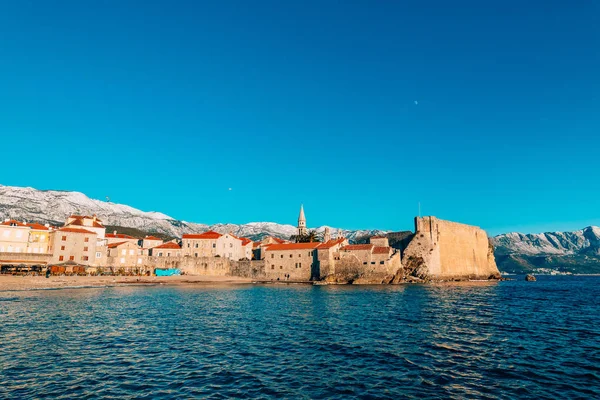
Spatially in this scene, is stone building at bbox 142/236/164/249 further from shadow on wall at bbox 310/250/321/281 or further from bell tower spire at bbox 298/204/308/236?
shadow on wall at bbox 310/250/321/281

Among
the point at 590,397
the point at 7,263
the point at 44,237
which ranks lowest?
the point at 590,397

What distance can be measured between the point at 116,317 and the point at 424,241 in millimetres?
72558

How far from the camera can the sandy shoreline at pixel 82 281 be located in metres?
50.2

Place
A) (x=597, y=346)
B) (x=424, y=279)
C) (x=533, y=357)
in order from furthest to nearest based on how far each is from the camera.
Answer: (x=424, y=279)
(x=597, y=346)
(x=533, y=357)

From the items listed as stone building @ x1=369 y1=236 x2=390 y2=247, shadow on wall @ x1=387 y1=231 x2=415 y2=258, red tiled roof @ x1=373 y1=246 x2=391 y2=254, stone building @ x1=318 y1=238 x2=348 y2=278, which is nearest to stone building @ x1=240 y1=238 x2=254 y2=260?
stone building @ x1=318 y1=238 x2=348 y2=278

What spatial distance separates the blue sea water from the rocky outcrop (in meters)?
54.9

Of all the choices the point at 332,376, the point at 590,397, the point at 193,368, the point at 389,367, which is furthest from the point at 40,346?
the point at 590,397

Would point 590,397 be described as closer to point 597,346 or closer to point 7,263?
point 597,346

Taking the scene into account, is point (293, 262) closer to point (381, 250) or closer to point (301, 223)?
point (381, 250)

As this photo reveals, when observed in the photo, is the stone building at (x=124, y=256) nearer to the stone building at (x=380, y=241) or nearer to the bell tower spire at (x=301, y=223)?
the bell tower spire at (x=301, y=223)

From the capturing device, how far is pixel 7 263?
205 feet

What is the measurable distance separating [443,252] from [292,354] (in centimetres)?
8038

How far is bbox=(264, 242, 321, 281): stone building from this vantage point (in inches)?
2990

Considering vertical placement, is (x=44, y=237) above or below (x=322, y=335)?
above
